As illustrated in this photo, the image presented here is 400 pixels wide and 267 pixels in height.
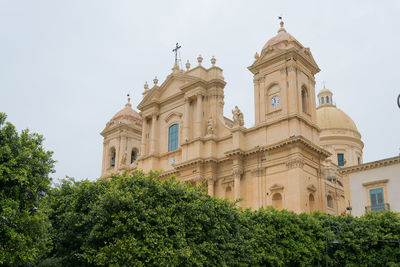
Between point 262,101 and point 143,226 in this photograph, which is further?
point 262,101

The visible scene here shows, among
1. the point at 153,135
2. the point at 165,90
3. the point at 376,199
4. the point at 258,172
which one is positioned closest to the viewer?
the point at 376,199

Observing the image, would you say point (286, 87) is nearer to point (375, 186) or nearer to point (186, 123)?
point (186, 123)

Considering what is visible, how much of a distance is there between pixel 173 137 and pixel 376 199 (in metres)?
15.3

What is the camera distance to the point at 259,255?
20359 millimetres

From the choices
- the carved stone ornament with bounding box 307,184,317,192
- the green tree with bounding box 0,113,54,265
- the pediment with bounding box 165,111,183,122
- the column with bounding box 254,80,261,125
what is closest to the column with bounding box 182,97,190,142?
the pediment with bounding box 165,111,183,122

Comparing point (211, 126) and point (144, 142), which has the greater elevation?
point (144, 142)

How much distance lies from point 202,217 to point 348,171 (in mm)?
12810

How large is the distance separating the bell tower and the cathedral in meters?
0.06

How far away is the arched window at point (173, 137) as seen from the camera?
35.7 metres

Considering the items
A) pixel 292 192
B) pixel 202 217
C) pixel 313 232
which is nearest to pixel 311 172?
pixel 292 192

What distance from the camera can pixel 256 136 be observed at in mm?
31281

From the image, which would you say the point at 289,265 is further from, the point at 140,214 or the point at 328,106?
the point at 328,106

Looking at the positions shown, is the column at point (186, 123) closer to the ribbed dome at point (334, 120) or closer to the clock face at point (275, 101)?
the clock face at point (275, 101)

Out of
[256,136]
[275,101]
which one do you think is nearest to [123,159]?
[256,136]
